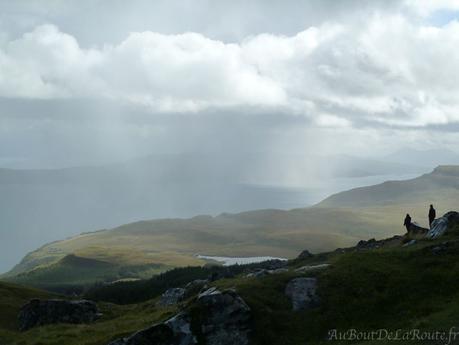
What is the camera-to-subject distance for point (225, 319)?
37.2 m

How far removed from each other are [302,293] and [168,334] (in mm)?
11331

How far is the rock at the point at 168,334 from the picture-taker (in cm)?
3656

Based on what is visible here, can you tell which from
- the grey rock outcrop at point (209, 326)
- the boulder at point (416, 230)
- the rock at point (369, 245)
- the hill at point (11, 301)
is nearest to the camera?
the grey rock outcrop at point (209, 326)

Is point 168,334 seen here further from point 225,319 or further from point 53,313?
point 53,313

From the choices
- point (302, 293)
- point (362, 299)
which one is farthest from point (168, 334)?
point (362, 299)

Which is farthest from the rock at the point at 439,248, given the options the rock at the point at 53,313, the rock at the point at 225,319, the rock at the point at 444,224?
the rock at the point at 53,313

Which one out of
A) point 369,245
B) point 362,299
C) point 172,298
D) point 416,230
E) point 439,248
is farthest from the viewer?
point 369,245

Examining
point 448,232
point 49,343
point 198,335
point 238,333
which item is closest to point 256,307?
point 238,333

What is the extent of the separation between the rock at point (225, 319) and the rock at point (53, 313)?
34316 millimetres

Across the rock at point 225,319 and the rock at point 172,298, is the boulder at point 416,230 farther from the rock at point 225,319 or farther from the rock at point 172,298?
the rock at point 225,319

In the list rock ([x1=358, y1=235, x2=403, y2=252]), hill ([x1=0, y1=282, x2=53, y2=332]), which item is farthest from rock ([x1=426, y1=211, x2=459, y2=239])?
hill ([x1=0, y1=282, x2=53, y2=332])

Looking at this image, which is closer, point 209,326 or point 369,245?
point 209,326

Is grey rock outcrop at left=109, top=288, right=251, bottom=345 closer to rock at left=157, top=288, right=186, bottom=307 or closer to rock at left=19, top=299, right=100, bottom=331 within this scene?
rock at left=19, top=299, right=100, bottom=331

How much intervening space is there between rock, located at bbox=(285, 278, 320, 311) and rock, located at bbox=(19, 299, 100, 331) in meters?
36.7
